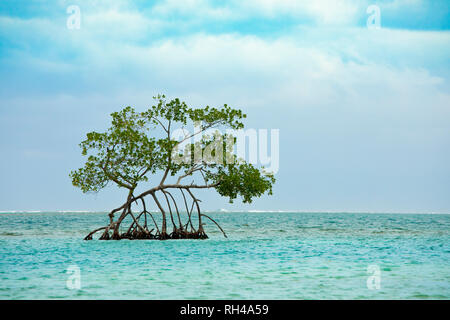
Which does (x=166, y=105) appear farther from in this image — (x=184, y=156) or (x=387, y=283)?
(x=387, y=283)

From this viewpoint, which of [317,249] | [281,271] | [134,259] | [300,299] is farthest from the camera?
[317,249]

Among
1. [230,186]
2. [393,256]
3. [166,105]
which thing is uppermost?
[166,105]

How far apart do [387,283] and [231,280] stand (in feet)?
13.5

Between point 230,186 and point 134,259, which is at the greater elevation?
point 230,186

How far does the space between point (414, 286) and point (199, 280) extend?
18.3 feet

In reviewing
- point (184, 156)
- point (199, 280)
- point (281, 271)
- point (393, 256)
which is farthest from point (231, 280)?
point (184, 156)

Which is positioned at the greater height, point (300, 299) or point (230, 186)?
point (230, 186)

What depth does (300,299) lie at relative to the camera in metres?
12.3

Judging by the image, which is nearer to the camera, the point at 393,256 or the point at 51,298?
the point at 51,298

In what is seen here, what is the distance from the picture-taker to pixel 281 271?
16531mm

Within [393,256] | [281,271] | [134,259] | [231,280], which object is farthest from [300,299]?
[393,256]
